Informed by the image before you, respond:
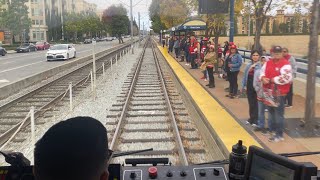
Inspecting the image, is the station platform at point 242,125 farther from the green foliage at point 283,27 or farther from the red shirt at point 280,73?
the green foliage at point 283,27

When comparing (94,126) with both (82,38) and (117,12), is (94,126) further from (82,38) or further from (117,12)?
(82,38)

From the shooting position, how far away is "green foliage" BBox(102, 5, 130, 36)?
3484 inches

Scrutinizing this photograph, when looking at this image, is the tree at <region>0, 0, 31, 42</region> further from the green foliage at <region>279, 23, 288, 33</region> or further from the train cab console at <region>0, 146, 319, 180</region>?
the train cab console at <region>0, 146, 319, 180</region>

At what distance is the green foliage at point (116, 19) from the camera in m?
88.5

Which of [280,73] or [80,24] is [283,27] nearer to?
[80,24]

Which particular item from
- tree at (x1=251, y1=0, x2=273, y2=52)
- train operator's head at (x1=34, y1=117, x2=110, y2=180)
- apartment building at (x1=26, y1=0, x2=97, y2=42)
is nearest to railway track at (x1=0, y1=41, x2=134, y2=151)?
tree at (x1=251, y1=0, x2=273, y2=52)

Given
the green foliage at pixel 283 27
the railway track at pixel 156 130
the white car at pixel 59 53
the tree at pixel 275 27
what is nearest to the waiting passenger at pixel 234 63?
the railway track at pixel 156 130

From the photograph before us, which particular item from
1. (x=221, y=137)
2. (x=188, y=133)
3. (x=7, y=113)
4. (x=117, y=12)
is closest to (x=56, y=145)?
(x=221, y=137)

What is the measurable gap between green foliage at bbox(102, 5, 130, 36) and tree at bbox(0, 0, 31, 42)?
21972 millimetres

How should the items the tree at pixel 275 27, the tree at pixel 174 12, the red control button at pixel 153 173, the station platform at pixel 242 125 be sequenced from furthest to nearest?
the tree at pixel 275 27
the tree at pixel 174 12
the station platform at pixel 242 125
the red control button at pixel 153 173

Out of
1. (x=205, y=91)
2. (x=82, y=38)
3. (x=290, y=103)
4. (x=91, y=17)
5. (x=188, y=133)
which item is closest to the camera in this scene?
(x=188, y=133)

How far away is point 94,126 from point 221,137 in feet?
20.0

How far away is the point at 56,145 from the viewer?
1.38 m

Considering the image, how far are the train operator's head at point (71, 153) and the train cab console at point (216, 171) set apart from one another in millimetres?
697
